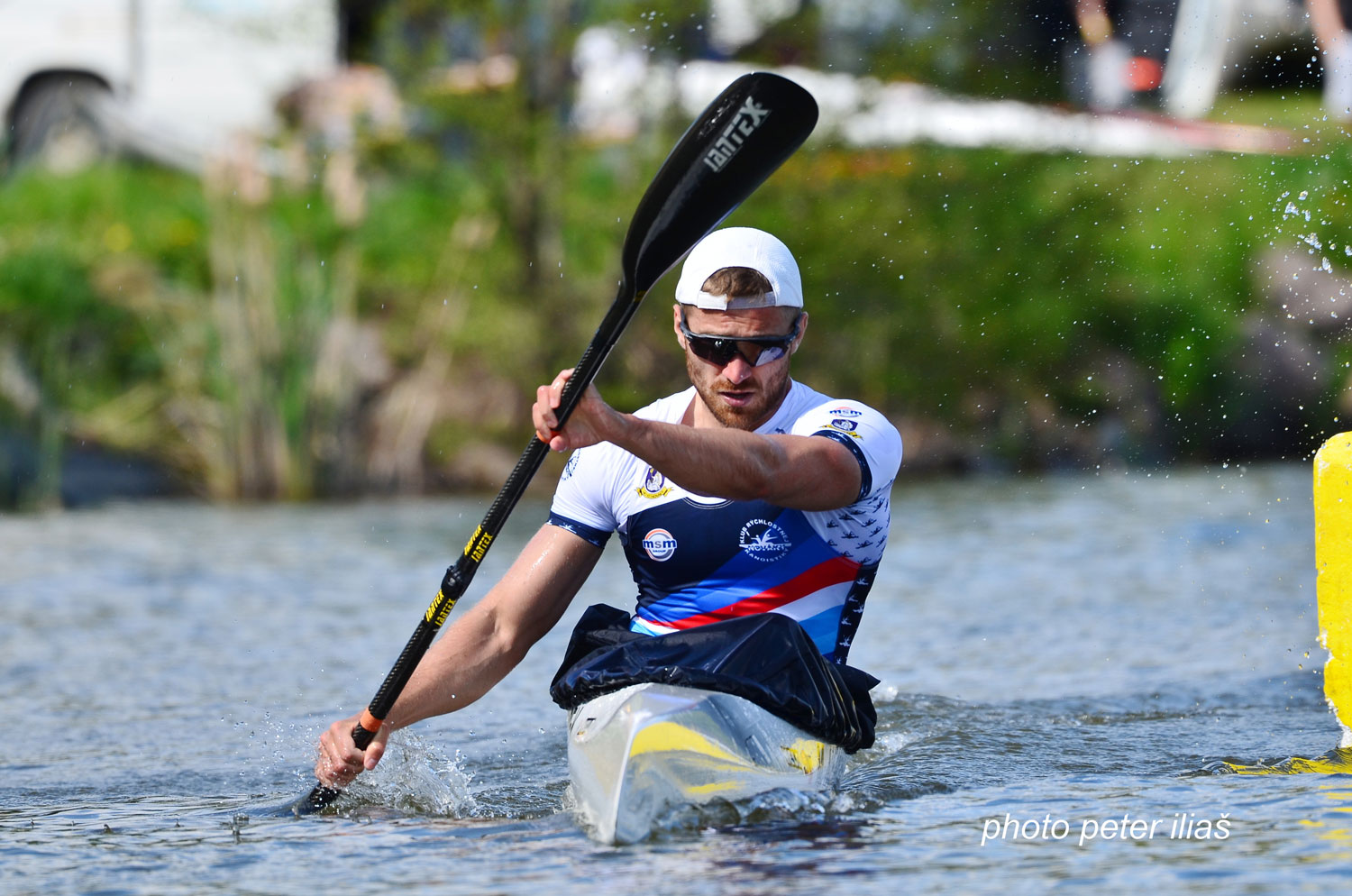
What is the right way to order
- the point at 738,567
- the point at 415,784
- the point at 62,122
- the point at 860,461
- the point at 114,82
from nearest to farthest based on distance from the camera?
the point at 860,461, the point at 738,567, the point at 415,784, the point at 114,82, the point at 62,122

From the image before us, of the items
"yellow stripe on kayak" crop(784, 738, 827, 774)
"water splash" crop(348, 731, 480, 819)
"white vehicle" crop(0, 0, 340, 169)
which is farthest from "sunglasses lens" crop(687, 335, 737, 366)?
"white vehicle" crop(0, 0, 340, 169)

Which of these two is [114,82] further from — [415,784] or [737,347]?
[737,347]

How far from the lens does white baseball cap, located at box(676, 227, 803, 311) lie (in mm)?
4078

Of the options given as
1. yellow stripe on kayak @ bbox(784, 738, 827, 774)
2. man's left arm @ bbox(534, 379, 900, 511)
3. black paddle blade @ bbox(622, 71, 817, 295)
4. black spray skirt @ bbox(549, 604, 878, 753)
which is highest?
black paddle blade @ bbox(622, 71, 817, 295)

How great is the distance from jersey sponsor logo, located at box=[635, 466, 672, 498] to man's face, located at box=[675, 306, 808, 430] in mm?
195

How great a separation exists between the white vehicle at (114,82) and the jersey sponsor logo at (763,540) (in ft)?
39.4

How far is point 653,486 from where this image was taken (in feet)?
13.7

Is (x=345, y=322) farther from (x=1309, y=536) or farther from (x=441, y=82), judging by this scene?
(x=1309, y=536)

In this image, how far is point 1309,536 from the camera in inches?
398

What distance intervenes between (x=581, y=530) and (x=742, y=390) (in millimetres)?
534

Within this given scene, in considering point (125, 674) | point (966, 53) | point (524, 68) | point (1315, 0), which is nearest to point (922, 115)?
point (966, 53)

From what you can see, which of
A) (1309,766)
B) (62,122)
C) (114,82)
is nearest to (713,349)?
(1309,766)

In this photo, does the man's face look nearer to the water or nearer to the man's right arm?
the man's right arm

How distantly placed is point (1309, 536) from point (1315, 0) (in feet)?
32.7
